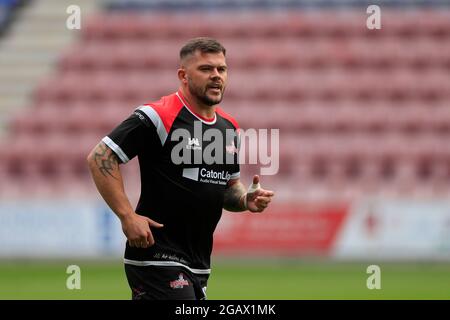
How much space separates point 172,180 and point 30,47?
813 inches

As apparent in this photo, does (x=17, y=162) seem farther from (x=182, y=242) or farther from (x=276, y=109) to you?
(x=182, y=242)

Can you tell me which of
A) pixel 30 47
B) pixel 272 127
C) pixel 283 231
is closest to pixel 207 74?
pixel 283 231

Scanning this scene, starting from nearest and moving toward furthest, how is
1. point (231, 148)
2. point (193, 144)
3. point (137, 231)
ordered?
point (137, 231)
point (193, 144)
point (231, 148)

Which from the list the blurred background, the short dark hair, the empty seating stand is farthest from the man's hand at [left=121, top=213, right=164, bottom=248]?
the empty seating stand

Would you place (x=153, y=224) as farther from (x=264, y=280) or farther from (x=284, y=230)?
(x=284, y=230)

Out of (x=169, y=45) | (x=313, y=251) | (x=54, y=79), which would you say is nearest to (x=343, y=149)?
(x=313, y=251)

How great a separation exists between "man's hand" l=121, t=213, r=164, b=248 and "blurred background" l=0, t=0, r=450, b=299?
7.29m

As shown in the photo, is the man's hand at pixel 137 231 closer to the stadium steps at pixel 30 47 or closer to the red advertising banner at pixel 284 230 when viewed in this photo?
the red advertising banner at pixel 284 230

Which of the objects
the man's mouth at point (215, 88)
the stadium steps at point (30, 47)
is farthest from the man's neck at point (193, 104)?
the stadium steps at point (30, 47)

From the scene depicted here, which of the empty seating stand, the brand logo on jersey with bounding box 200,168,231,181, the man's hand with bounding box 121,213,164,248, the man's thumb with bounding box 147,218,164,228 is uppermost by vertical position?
the empty seating stand

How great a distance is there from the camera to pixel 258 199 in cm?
581

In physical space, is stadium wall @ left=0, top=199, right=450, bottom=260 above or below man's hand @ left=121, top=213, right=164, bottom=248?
above

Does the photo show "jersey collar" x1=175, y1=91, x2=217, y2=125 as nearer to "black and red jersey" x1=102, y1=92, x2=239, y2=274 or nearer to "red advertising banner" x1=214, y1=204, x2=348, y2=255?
"black and red jersey" x1=102, y1=92, x2=239, y2=274

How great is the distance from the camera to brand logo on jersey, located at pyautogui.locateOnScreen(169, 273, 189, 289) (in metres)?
5.56
